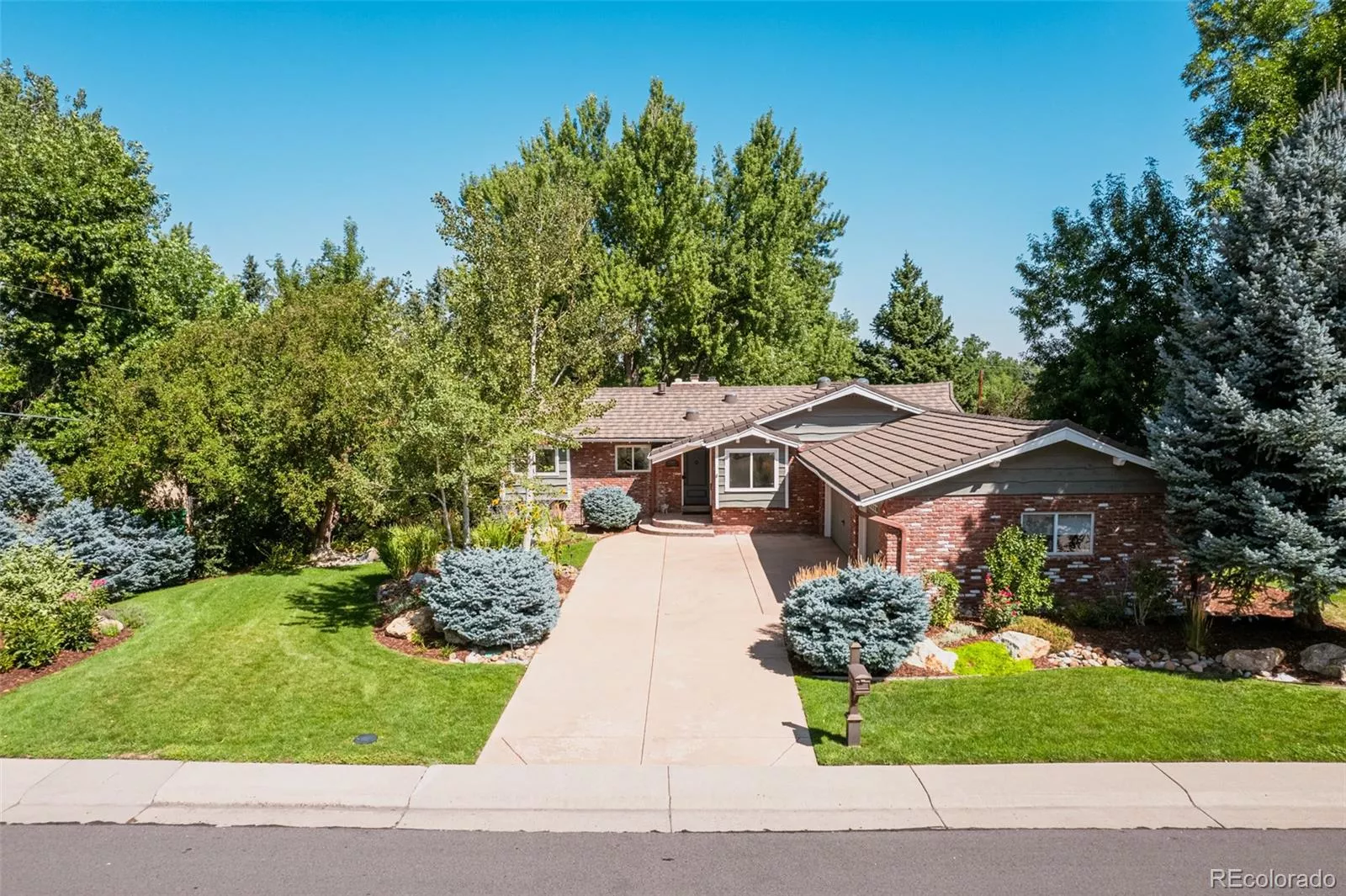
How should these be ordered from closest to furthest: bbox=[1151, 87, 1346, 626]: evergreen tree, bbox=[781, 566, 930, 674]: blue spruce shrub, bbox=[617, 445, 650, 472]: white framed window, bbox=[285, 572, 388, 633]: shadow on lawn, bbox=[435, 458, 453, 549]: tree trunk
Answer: bbox=[1151, 87, 1346, 626]: evergreen tree < bbox=[781, 566, 930, 674]: blue spruce shrub < bbox=[435, 458, 453, 549]: tree trunk < bbox=[285, 572, 388, 633]: shadow on lawn < bbox=[617, 445, 650, 472]: white framed window

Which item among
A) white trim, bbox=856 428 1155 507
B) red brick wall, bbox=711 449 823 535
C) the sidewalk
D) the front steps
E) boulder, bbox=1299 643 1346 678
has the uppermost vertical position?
white trim, bbox=856 428 1155 507

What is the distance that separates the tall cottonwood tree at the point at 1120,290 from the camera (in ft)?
70.6

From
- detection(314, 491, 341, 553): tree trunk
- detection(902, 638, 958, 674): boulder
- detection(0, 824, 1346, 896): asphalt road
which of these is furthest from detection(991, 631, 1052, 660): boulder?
detection(314, 491, 341, 553): tree trunk

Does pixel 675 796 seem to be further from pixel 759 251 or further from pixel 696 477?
pixel 759 251

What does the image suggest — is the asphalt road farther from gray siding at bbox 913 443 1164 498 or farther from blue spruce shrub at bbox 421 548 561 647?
gray siding at bbox 913 443 1164 498

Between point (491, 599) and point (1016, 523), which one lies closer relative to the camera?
point (491, 599)

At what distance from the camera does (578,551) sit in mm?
20094

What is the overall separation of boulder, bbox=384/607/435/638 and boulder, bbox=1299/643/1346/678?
46.0ft

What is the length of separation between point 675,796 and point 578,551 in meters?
12.5

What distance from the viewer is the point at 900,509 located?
13.7m

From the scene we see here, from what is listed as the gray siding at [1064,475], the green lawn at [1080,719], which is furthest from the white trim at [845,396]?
the green lawn at [1080,719]

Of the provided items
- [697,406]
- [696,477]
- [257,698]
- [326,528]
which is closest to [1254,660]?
[257,698]

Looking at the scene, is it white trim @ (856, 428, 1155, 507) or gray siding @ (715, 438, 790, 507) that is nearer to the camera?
white trim @ (856, 428, 1155, 507)

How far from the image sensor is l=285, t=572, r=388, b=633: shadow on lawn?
14.0 meters
